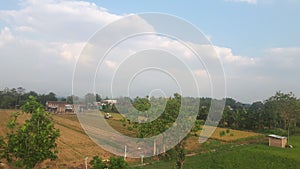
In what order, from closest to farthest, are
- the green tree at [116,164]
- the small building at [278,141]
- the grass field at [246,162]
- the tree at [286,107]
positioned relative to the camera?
the green tree at [116,164], the grass field at [246,162], the small building at [278,141], the tree at [286,107]

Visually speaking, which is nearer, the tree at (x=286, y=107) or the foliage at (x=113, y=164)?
the foliage at (x=113, y=164)

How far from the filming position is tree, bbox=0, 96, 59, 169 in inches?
313

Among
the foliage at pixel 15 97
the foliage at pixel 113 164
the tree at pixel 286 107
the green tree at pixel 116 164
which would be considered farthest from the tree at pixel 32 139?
the foliage at pixel 15 97

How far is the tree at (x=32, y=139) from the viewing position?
7.94m

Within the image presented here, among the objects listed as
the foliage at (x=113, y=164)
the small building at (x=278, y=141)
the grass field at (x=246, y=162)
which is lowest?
the grass field at (x=246, y=162)

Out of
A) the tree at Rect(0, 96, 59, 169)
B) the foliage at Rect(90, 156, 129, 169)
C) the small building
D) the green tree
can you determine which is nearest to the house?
the small building

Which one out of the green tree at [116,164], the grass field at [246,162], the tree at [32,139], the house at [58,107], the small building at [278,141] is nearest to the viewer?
the green tree at [116,164]

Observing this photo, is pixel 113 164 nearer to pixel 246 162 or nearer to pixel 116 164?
pixel 116 164

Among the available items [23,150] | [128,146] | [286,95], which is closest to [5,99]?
[128,146]

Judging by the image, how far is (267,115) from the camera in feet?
122

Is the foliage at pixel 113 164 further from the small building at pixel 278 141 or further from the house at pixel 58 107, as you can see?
the house at pixel 58 107

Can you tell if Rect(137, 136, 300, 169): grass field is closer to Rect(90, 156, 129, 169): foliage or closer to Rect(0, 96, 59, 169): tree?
Rect(0, 96, 59, 169): tree

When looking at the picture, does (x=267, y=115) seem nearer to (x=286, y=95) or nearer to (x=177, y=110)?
(x=286, y=95)

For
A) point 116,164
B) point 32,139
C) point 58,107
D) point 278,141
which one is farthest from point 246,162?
point 58,107
